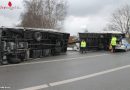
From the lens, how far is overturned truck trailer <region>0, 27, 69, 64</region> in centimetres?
1814

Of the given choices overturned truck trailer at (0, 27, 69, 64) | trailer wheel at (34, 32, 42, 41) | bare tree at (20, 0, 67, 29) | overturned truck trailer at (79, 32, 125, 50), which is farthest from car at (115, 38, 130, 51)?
bare tree at (20, 0, 67, 29)

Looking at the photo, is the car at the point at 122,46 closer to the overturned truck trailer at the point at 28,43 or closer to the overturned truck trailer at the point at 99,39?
the overturned truck trailer at the point at 99,39

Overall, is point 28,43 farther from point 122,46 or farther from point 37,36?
point 122,46

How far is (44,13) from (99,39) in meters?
31.5

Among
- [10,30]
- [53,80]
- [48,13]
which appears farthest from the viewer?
[48,13]

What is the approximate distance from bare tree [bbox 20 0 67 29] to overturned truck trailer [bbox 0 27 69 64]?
35613 mm

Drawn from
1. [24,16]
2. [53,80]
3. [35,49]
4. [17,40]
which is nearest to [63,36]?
[35,49]

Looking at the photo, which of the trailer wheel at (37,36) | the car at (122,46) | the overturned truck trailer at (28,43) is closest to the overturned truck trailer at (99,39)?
the car at (122,46)

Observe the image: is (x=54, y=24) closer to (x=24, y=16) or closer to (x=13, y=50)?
(x=24, y=16)

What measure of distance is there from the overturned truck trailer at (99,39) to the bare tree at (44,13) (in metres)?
28.9

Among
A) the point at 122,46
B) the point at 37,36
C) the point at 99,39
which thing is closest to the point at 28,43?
the point at 37,36

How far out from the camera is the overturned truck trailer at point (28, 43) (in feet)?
59.5

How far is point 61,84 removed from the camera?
999 cm

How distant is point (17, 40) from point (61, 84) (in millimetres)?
10028
